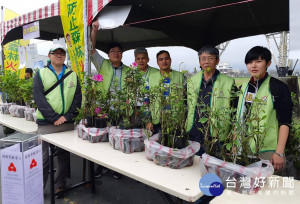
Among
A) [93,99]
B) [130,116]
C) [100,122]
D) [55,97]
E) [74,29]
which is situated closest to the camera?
[130,116]

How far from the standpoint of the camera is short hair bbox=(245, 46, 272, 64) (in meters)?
1.56

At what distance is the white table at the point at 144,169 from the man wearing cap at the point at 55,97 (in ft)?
1.11

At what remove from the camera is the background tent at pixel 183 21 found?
302 cm

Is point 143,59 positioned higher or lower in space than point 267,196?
higher

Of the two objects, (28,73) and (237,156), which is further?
(28,73)

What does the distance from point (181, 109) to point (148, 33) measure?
11.2 feet

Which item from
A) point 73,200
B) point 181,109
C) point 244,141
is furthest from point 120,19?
point 73,200

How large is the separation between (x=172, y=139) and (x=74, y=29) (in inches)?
82.8

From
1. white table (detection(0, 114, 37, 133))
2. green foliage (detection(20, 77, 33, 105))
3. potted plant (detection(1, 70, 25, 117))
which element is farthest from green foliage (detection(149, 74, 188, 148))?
potted plant (detection(1, 70, 25, 117))

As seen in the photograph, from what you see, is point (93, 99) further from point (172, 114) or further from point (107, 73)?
point (172, 114)

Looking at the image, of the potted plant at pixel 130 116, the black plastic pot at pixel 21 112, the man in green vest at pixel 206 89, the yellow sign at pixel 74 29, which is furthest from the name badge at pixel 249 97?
the black plastic pot at pixel 21 112

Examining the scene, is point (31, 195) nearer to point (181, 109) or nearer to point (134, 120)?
point (134, 120)

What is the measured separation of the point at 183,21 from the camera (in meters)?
3.79

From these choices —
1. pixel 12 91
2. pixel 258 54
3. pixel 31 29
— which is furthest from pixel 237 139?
pixel 12 91
